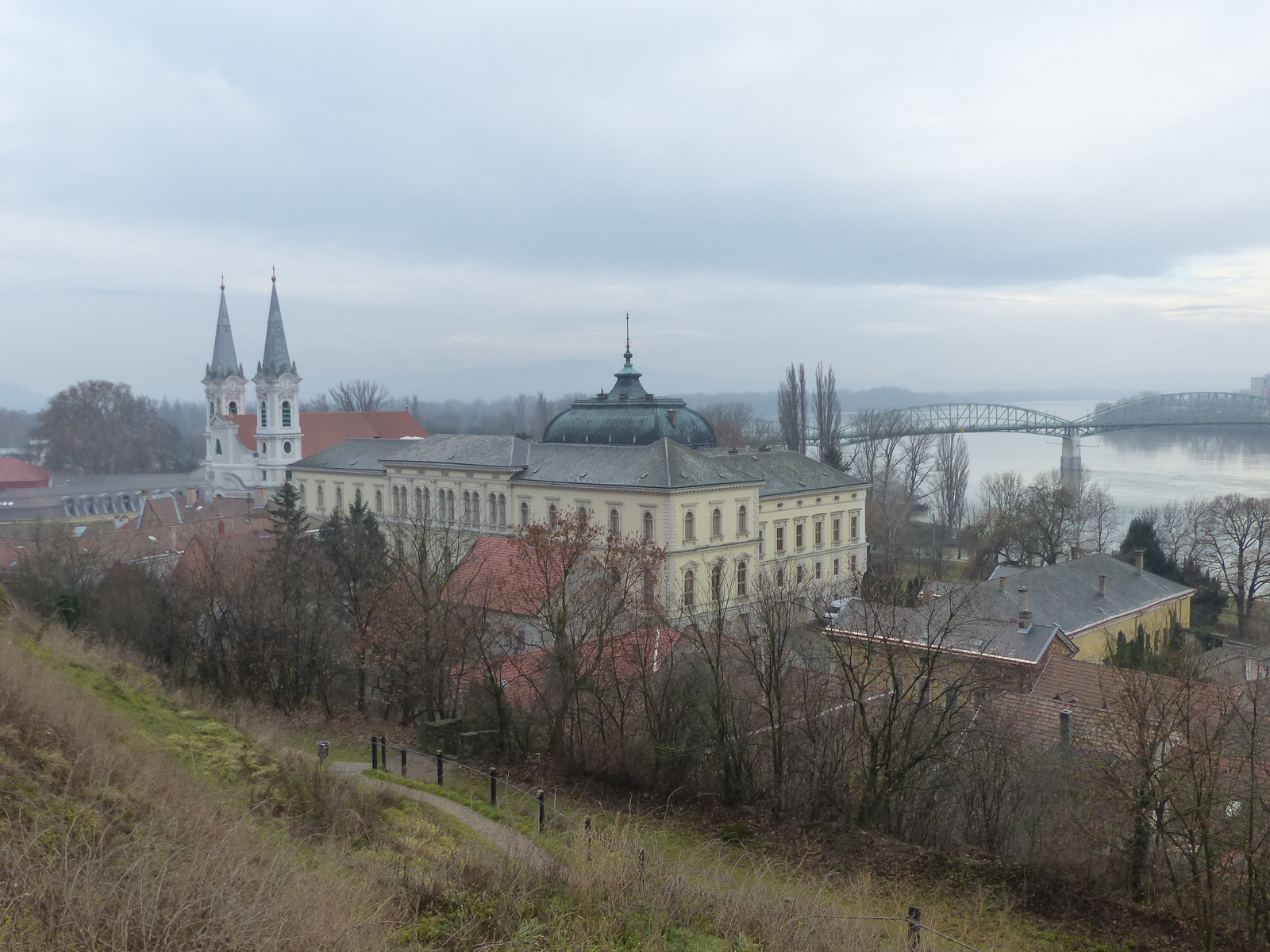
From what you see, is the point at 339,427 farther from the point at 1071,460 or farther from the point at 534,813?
the point at 534,813

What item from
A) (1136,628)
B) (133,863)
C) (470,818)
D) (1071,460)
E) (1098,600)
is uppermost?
(133,863)

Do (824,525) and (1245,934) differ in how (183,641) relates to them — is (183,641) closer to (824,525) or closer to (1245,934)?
(1245,934)

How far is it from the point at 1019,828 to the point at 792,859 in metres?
3.39

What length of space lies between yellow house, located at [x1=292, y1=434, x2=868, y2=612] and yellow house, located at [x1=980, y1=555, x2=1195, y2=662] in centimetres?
602

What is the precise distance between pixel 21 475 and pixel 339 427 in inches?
910

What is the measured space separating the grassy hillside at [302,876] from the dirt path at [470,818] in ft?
0.96

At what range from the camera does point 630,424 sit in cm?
4494

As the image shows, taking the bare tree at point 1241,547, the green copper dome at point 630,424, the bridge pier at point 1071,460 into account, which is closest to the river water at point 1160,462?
the bridge pier at point 1071,460

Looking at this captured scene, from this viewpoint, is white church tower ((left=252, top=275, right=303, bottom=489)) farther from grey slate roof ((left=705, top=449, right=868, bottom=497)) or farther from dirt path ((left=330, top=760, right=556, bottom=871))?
dirt path ((left=330, top=760, right=556, bottom=871))

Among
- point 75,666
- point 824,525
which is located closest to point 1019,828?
point 75,666

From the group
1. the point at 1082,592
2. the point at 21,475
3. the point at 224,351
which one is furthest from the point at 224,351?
the point at 1082,592

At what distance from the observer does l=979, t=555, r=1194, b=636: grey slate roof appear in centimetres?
3077

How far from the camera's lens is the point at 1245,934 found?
996 cm

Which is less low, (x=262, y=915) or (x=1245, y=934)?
(x=262, y=915)
